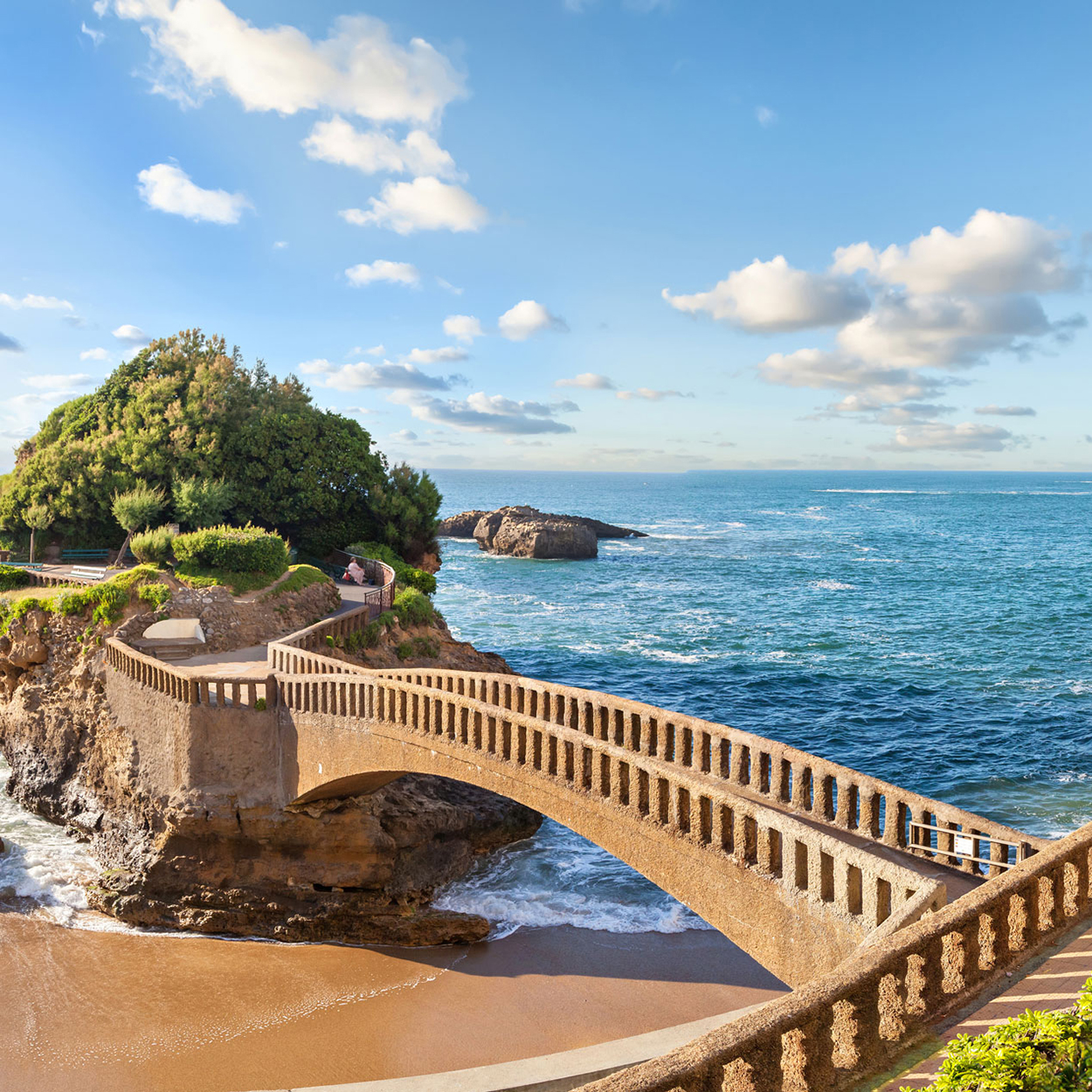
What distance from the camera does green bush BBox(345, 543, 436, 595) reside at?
3844 cm

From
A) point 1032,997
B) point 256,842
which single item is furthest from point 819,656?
point 1032,997

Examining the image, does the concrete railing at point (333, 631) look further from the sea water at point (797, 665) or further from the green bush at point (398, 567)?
the sea water at point (797, 665)

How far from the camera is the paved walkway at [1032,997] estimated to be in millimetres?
6844

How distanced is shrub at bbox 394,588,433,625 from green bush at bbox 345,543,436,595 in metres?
2.26

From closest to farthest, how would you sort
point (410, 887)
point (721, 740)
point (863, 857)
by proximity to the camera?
point (863, 857) < point (721, 740) < point (410, 887)

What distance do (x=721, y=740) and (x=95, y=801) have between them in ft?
71.7

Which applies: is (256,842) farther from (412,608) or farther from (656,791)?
(656,791)

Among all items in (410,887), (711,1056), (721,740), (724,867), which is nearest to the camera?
(711,1056)

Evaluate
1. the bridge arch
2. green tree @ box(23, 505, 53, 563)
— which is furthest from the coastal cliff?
green tree @ box(23, 505, 53, 563)

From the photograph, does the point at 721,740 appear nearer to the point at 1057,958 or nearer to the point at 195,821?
the point at 1057,958

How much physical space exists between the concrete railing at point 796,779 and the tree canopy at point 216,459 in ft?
87.7

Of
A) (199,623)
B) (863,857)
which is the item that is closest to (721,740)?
(863,857)

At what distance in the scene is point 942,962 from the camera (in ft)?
25.9

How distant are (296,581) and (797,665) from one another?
26666 millimetres
